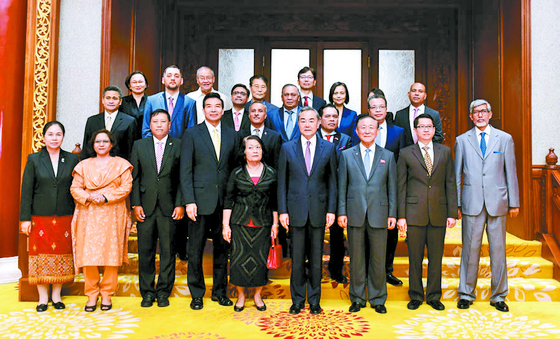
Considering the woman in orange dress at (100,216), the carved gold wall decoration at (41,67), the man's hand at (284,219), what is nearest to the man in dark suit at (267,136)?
the man's hand at (284,219)

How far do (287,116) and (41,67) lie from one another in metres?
2.56

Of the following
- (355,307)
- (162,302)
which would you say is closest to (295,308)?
(355,307)

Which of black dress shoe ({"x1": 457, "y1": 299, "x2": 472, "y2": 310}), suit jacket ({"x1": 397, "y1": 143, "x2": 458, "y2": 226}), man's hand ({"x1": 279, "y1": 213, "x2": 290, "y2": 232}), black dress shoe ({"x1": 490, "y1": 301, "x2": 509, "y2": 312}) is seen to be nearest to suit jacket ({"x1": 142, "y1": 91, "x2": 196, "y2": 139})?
man's hand ({"x1": 279, "y1": 213, "x2": 290, "y2": 232})

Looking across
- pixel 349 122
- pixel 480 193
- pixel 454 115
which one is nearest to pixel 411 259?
pixel 480 193

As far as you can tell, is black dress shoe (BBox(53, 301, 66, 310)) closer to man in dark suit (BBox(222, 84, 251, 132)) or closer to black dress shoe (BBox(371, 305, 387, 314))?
man in dark suit (BBox(222, 84, 251, 132))

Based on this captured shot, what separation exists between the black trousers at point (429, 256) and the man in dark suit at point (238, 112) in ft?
5.48

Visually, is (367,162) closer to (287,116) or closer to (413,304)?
(287,116)

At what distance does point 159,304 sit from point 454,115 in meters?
4.94

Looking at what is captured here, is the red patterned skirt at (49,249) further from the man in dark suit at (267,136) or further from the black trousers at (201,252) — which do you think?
the man in dark suit at (267,136)

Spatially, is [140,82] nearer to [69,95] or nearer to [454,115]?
[69,95]

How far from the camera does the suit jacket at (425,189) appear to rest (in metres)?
3.28

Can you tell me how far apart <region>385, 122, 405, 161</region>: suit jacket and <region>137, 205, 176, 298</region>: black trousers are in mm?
1910

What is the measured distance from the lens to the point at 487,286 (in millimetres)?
3582

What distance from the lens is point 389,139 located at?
144 inches
